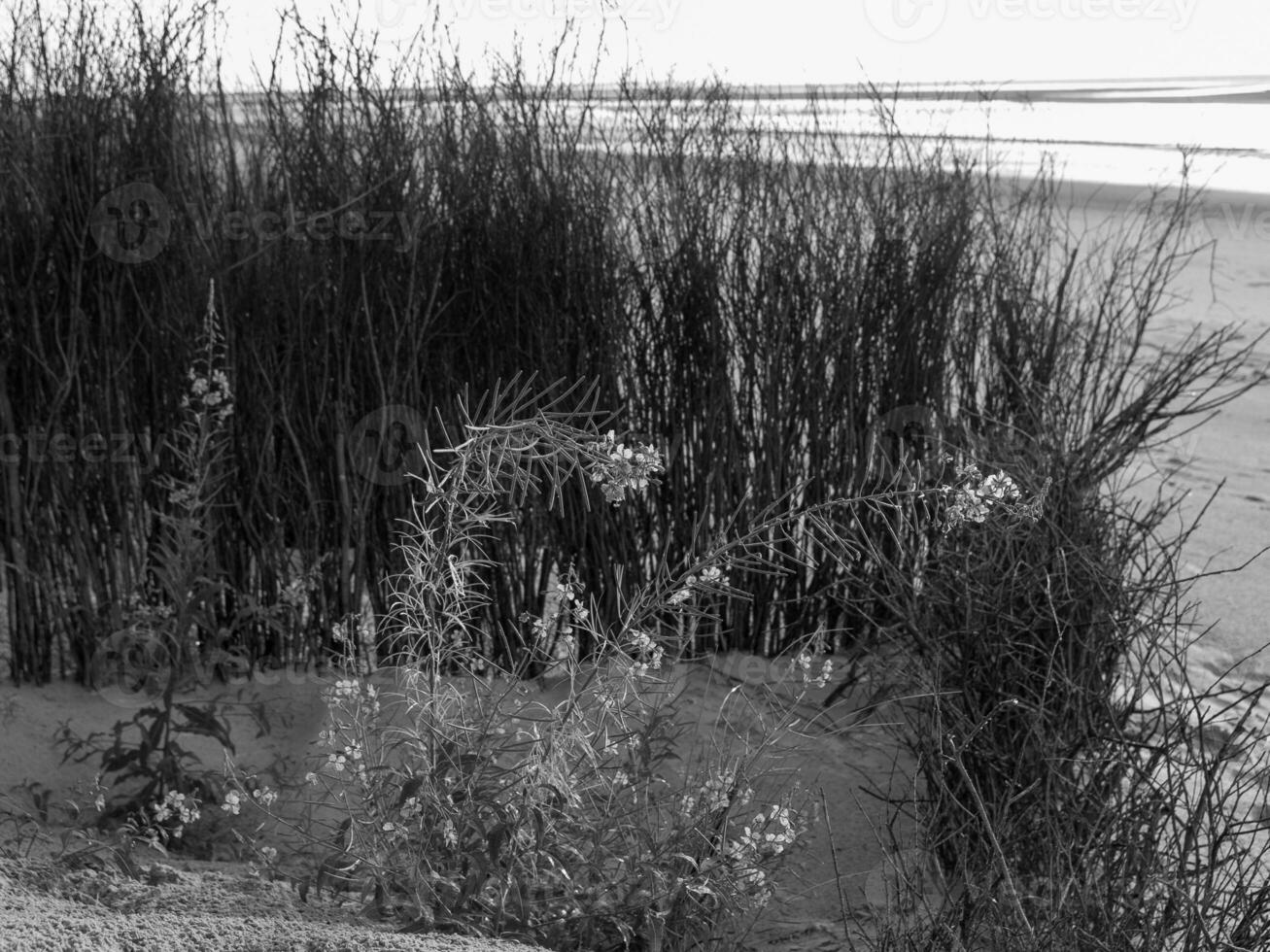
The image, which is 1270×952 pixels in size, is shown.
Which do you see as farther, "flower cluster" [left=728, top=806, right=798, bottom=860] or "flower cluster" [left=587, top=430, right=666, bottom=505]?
"flower cluster" [left=728, top=806, right=798, bottom=860]

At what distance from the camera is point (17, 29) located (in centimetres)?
351

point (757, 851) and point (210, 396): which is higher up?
point (210, 396)

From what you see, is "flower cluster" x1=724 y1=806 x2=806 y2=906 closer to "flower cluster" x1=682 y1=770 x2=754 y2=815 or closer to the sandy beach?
"flower cluster" x1=682 y1=770 x2=754 y2=815

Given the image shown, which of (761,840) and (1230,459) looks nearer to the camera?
(761,840)

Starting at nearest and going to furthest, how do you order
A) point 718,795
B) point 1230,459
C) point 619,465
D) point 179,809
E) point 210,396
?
1. point 619,465
2. point 718,795
3. point 179,809
4. point 210,396
5. point 1230,459

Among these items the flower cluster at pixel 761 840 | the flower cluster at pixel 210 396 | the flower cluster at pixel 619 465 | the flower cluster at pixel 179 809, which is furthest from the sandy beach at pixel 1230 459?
the flower cluster at pixel 210 396

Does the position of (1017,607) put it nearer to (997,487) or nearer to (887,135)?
(997,487)

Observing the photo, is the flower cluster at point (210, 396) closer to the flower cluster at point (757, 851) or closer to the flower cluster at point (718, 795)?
the flower cluster at point (718, 795)

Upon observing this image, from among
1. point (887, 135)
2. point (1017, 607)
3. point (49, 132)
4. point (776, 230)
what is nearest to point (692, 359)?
point (776, 230)

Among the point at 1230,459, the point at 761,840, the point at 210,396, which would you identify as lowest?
the point at 1230,459

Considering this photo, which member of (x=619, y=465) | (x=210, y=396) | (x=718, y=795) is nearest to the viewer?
(x=619, y=465)

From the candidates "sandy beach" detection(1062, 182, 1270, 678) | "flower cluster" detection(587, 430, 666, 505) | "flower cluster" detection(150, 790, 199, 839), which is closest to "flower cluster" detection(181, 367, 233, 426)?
"flower cluster" detection(150, 790, 199, 839)

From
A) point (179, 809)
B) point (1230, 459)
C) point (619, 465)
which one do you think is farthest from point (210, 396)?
point (1230, 459)

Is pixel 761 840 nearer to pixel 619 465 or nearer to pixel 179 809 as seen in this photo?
pixel 619 465
